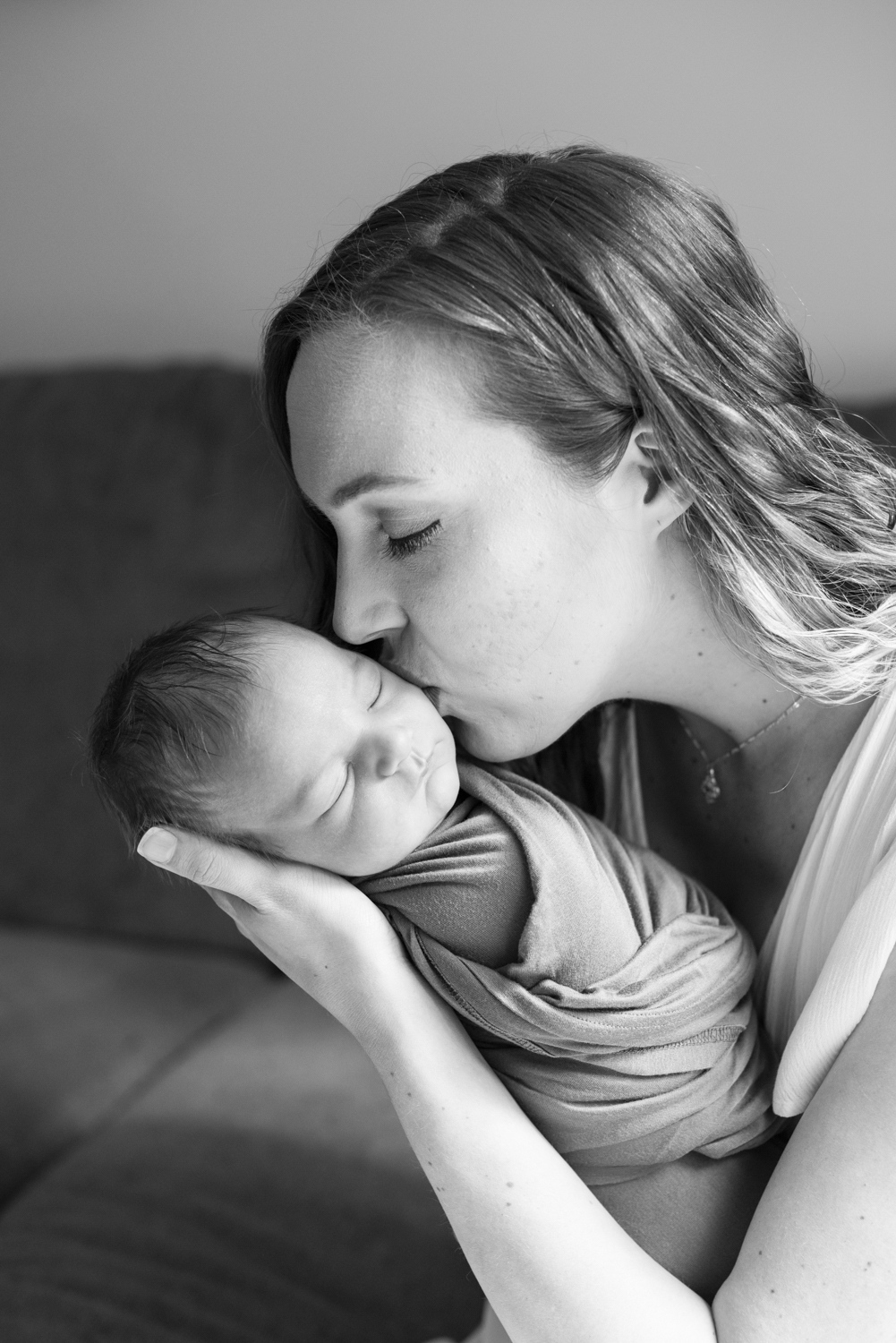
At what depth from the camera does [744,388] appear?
1.10 meters

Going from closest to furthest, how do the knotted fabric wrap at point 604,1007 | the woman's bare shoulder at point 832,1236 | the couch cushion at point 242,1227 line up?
the woman's bare shoulder at point 832,1236 < the knotted fabric wrap at point 604,1007 < the couch cushion at point 242,1227

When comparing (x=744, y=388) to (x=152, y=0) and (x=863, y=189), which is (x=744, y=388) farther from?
(x=152, y=0)

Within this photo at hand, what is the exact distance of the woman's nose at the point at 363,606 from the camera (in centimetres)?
110

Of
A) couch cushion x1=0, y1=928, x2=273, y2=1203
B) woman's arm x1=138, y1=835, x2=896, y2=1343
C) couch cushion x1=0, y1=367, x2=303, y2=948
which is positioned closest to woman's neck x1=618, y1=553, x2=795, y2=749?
woman's arm x1=138, y1=835, x2=896, y2=1343

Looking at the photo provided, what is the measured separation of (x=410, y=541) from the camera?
107cm

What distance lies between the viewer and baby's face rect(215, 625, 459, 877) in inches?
41.6

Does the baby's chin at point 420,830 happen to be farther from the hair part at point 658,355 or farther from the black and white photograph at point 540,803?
the hair part at point 658,355

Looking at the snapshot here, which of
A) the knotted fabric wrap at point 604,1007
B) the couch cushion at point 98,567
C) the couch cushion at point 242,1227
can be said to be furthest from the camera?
the couch cushion at point 98,567

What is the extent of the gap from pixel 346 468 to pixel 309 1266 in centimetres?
105

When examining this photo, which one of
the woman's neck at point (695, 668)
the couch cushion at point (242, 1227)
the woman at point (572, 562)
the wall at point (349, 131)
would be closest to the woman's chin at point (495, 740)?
the woman at point (572, 562)

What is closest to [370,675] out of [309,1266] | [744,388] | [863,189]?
[744,388]

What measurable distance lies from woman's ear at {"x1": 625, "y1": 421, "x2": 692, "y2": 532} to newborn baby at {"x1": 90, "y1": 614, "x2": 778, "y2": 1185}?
0.28 metres

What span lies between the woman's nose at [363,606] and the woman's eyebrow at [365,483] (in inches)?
2.8

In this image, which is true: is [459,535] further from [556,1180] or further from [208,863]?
[556,1180]
